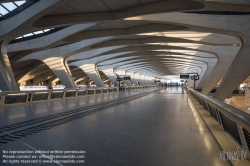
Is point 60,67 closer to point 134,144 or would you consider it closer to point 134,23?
point 134,23

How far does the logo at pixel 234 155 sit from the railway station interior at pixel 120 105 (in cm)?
2

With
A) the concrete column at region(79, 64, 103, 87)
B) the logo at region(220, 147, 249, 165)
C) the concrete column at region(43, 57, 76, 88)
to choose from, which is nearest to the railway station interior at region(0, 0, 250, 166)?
the logo at region(220, 147, 249, 165)

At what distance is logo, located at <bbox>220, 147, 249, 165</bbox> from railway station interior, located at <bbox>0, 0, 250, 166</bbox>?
0.06ft

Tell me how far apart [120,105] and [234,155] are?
29.4 ft

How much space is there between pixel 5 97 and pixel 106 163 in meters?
9.95

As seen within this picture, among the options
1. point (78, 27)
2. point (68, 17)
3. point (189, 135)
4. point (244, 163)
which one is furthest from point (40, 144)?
point (78, 27)

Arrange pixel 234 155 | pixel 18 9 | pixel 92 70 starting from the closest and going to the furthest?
pixel 234 155
pixel 18 9
pixel 92 70

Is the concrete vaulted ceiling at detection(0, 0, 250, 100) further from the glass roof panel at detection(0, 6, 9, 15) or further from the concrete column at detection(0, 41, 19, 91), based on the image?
the glass roof panel at detection(0, 6, 9, 15)

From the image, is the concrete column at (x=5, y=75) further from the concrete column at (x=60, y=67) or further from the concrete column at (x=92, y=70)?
the concrete column at (x=92, y=70)

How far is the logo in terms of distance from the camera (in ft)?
9.88

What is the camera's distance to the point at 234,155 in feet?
10.4

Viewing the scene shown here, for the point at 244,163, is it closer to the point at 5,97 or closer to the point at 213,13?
the point at 5,97

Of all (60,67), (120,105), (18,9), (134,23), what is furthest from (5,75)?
(60,67)

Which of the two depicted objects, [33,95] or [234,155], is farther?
[33,95]
